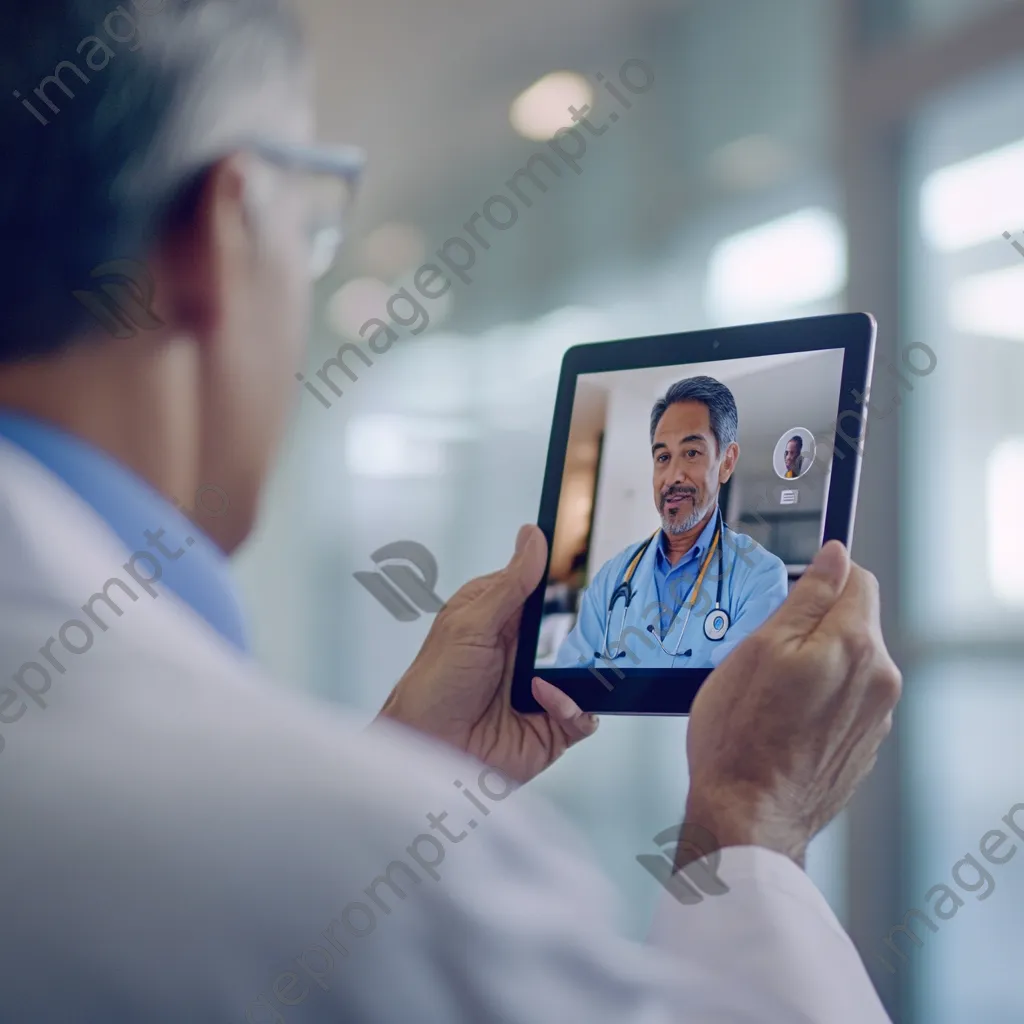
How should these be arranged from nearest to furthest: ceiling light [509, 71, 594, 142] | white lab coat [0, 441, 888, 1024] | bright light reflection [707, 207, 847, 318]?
white lab coat [0, 441, 888, 1024], bright light reflection [707, 207, 847, 318], ceiling light [509, 71, 594, 142]

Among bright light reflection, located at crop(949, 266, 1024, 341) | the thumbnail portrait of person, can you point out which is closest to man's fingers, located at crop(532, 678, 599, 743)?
the thumbnail portrait of person

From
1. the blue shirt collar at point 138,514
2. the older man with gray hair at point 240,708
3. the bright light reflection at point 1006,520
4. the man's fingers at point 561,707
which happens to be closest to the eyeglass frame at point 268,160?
the older man with gray hair at point 240,708

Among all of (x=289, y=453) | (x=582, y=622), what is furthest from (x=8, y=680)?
(x=289, y=453)

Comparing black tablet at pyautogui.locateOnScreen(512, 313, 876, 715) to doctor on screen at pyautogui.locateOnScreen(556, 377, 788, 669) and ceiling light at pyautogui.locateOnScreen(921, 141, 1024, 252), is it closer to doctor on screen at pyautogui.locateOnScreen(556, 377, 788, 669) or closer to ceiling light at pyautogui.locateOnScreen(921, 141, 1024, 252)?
doctor on screen at pyautogui.locateOnScreen(556, 377, 788, 669)

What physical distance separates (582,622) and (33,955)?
0.43 metres

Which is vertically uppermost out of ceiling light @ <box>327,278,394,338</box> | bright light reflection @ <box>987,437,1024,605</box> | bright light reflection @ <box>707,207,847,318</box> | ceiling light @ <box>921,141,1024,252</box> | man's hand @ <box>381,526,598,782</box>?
ceiling light @ <box>921,141,1024,252</box>

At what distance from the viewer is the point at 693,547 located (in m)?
0.76

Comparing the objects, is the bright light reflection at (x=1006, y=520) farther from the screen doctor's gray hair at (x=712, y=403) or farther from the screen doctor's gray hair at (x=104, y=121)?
the screen doctor's gray hair at (x=104, y=121)

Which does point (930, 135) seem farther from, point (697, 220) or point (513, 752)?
point (513, 752)

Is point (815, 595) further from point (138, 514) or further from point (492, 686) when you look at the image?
point (138, 514)

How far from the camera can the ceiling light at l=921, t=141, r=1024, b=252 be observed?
107 cm

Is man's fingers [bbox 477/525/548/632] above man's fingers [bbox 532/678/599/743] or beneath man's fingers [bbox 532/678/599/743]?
above

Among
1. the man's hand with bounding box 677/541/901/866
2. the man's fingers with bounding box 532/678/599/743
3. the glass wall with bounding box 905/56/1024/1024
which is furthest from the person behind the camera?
the glass wall with bounding box 905/56/1024/1024

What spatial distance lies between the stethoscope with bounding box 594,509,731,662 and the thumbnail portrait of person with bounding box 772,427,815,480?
52mm
